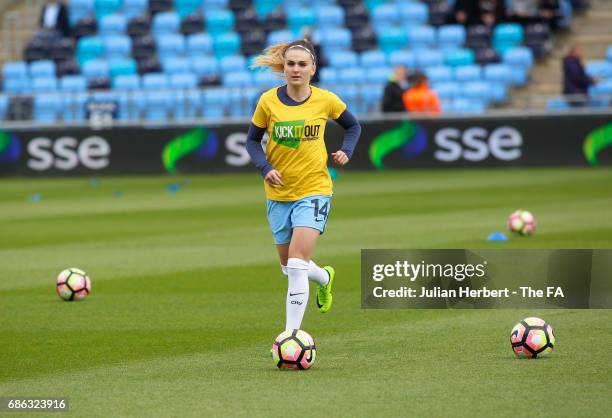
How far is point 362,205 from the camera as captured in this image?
794 inches

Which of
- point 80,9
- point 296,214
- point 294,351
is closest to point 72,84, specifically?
point 80,9

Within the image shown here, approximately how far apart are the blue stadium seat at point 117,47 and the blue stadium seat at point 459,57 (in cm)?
866

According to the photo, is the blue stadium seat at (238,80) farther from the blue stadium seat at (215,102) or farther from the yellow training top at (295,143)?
the yellow training top at (295,143)

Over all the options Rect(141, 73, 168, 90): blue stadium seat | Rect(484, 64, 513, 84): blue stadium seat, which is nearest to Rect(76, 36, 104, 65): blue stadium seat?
Rect(141, 73, 168, 90): blue stadium seat

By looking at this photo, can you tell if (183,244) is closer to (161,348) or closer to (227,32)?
(161,348)

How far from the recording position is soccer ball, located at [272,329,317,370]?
773 cm

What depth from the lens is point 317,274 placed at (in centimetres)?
931

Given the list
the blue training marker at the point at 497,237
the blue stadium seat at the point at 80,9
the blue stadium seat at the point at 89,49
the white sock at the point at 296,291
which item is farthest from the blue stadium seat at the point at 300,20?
the white sock at the point at 296,291

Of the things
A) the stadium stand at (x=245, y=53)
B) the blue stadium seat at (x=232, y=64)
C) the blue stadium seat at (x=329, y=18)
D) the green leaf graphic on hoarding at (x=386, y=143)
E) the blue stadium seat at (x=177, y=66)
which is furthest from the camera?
the blue stadium seat at (x=329, y=18)

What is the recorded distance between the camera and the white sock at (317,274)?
9.23 meters

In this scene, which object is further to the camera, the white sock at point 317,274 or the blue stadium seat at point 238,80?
the blue stadium seat at point 238,80

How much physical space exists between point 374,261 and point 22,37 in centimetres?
2900

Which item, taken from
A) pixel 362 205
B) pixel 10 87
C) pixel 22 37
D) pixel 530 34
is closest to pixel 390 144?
pixel 530 34

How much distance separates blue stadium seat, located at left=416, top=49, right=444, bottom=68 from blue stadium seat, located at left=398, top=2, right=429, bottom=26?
1.62 metres
